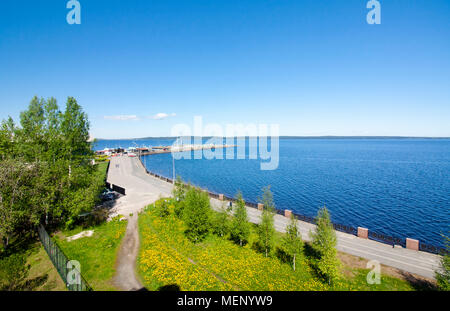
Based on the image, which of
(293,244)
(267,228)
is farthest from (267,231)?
(293,244)

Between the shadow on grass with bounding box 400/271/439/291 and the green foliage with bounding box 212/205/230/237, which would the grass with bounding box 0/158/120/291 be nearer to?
the green foliage with bounding box 212/205/230/237

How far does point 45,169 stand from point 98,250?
9.91 meters

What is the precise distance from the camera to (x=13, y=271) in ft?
52.3

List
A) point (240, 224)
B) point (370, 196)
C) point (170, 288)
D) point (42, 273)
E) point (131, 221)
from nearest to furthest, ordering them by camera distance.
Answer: point (170, 288), point (42, 273), point (240, 224), point (131, 221), point (370, 196)

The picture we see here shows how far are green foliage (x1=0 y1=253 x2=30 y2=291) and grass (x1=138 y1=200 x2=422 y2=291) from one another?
26.0 ft

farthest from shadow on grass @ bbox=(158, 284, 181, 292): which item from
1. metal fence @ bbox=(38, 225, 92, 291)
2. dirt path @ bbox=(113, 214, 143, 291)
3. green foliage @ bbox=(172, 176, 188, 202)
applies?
green foliage @ bbox=(172, 176, 188, 202)

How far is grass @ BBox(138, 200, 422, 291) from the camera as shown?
14539mm

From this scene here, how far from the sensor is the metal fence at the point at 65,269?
13630 millimetres

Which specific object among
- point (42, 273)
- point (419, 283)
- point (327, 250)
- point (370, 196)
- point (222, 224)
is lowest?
point (370, 196)

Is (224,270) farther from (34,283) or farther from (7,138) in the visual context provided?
(7,138)

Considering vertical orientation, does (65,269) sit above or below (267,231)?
below

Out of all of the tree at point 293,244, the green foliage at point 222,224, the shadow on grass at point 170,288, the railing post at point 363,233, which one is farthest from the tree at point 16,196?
the railing post at point 363,233

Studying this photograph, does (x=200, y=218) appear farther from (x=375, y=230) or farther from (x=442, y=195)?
(x=442, y=195)

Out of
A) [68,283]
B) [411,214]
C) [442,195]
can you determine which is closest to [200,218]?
[68,283]
